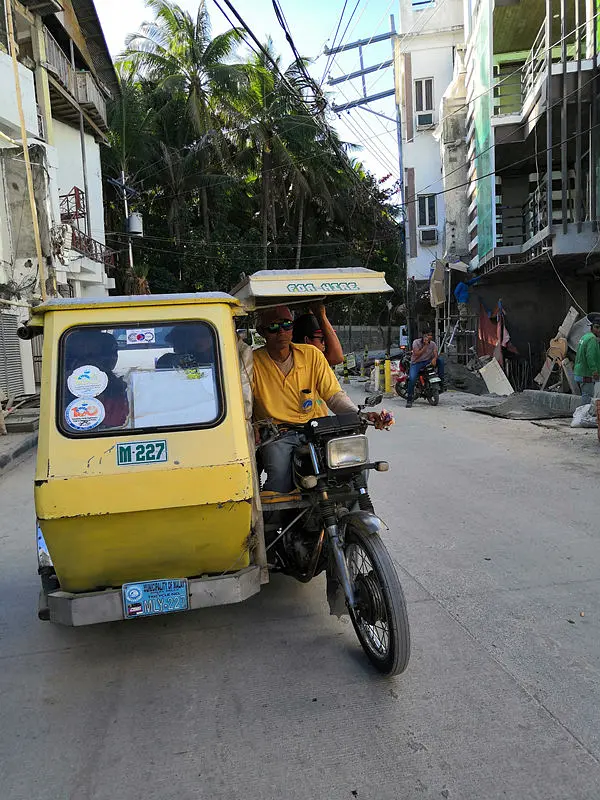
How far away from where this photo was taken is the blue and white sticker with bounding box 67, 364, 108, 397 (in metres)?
3.03

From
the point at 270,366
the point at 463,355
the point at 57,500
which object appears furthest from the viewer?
the point at 463,355

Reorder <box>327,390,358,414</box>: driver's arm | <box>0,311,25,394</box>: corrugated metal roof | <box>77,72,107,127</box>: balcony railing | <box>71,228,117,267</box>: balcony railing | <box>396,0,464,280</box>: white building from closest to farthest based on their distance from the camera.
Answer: <box>327,390,358,414</box>: driver's arm
<box>0,311,25,394</box>: corrugated metal roof
<box>71,228,117,267</box>: balcony railing
<box>77,72,107,127</box>: balcony railing
<box>396,0,464,280</box>: white building

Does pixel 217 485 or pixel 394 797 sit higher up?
pixel 217 485

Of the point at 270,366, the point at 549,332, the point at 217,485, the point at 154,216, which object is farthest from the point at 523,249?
the point at 154,216

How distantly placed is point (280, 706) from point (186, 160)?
2963 cm

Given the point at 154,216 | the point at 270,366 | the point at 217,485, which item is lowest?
the point at 217,485

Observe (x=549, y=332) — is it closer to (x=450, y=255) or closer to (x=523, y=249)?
(x=523, y=249)

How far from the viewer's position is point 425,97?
27.6m

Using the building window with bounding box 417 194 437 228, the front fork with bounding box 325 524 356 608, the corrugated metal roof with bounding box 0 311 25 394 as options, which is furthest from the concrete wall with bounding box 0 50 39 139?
the building window with bounding box 417 194 437 228

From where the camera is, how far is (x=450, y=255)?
22359 mm

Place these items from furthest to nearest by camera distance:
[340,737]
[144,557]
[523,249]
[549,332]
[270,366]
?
[549,332]
[523,249]
[270,366]
[144,557]
[340,737]

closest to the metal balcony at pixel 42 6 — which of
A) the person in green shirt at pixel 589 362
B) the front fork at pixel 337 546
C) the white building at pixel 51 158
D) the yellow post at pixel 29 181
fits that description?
the white building at pixel 51 158

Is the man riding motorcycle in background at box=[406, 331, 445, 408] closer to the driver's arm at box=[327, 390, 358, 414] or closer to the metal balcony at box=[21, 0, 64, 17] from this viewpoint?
the driver's arm at box=[327, 390, 358, 414]

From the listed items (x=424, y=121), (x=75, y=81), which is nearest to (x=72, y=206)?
(x=75, y=81)
